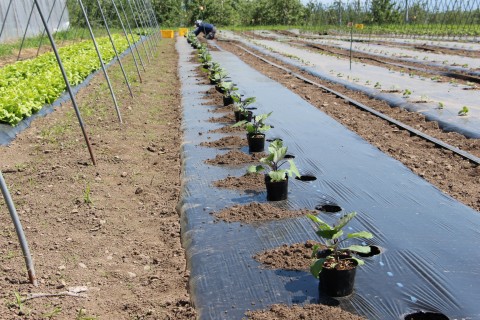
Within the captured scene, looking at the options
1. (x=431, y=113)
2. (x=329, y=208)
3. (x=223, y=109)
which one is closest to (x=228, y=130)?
(x=223, y=109)

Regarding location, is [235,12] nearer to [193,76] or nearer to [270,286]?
[193,76]

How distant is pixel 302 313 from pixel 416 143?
4.42m

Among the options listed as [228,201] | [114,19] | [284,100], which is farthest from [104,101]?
[114,19]

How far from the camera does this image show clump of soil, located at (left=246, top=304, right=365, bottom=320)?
2602 mm

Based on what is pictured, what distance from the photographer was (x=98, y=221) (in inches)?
164

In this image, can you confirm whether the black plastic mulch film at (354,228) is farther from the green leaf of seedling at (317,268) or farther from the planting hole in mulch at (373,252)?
the green leaf of seedling at (317,268)

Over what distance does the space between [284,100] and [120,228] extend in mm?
5560

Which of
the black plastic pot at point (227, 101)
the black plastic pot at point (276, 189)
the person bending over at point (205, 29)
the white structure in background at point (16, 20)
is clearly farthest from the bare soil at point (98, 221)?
the person bending over at point (205, 29)

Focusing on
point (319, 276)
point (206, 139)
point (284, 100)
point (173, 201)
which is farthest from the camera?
point (284, 100)

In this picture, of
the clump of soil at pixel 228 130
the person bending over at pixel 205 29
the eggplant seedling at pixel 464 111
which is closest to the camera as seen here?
the clump of soil at pixel 228 130

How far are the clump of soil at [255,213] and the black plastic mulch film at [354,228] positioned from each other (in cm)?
9

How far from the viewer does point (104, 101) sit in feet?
30.7

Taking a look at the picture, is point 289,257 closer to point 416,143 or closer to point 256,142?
point 256,142

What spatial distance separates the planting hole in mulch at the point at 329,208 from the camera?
4098 millimetres
